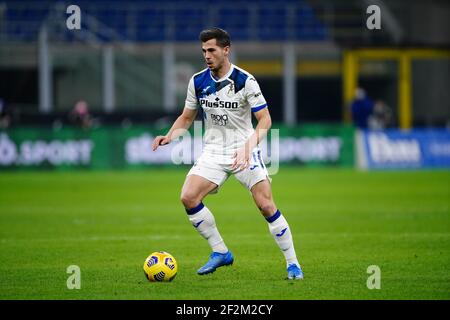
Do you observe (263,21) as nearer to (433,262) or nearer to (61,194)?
(61,194)

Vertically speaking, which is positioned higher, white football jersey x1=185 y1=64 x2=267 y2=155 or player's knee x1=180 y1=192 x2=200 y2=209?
white football jersey x1=185 y1=64 x2=267 y2=155

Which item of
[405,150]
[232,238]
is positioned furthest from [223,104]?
[405,150]

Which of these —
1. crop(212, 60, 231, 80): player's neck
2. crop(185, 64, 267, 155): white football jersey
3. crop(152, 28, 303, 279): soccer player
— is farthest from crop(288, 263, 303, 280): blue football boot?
crop(212, 60, 231, 80): player's neck

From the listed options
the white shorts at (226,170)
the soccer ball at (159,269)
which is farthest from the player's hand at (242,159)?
the soccer ball at (159,269)

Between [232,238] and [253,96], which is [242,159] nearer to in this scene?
[253,96]

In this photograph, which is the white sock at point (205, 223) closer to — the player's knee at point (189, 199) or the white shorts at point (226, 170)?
the player's knee at point (189, 199)

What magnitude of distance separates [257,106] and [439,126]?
28312 mm

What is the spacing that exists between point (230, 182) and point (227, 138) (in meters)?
18.2

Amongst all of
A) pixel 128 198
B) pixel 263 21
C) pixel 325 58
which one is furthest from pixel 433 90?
pixel 128 198

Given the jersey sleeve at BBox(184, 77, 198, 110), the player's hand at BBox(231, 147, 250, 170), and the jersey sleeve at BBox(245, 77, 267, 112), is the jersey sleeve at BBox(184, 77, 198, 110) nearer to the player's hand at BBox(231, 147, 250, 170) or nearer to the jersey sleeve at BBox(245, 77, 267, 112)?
the jersey sleeve at BBox(245, 77, 267, 112)

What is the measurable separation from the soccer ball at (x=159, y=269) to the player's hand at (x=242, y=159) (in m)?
1.20

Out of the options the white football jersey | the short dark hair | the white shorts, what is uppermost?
the short dark hair

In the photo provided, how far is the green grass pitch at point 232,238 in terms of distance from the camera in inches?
353

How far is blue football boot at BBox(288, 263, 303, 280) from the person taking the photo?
371 inches
